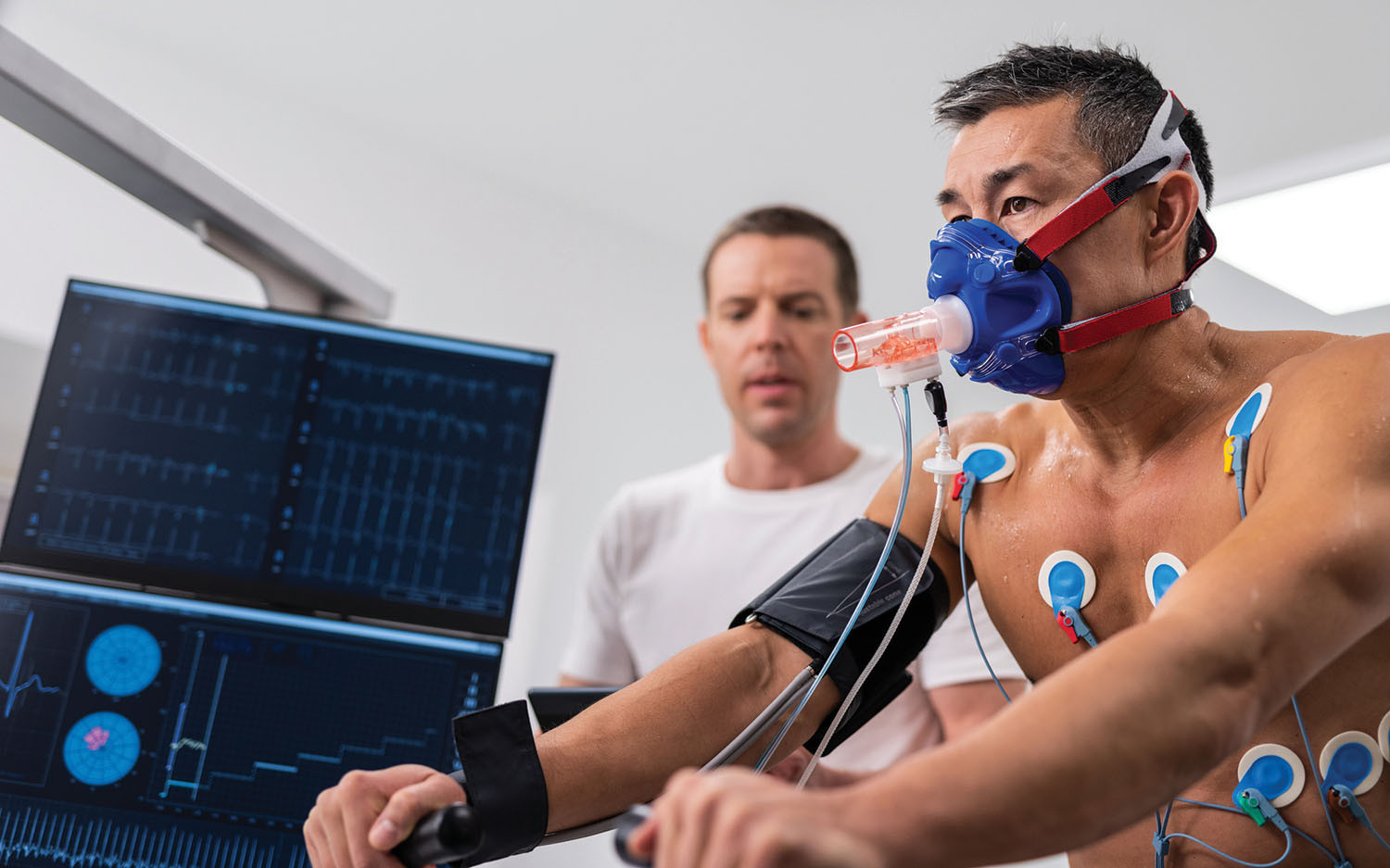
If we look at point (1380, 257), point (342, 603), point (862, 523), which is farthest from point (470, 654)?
point (1380, 257)

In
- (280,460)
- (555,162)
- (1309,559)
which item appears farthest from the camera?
(555,162)

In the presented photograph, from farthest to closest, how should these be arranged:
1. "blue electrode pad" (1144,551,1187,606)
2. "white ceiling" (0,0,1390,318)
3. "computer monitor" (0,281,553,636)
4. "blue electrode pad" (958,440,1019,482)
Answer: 1. "white ceiling" (0,0,1390,318)
2. "computer monitor" (0,281,553,636)
3. "blue electrode pad" (958,440,1019,482)
4. "blue electrode pad" (1144,551,1187,606)

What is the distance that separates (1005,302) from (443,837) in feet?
2.48

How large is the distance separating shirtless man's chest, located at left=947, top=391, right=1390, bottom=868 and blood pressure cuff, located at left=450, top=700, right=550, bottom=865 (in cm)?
59

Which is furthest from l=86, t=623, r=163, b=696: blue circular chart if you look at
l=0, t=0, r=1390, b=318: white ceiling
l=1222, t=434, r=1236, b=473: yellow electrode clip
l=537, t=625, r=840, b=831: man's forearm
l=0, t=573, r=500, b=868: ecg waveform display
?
l=0, t=0, r=1390, b=318: white ceiling

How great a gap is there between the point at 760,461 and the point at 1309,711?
4.68 ft

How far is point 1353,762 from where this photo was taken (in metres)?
0.99

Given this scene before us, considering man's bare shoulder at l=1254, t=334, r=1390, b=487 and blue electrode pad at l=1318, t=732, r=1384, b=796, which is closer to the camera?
man's bare shoulder at l=1254, t=334, r=1390, b=487

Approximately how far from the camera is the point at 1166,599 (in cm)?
75

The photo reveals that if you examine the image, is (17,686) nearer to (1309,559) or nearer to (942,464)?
(942,464)

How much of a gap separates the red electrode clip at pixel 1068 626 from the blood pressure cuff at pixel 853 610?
0.47ft

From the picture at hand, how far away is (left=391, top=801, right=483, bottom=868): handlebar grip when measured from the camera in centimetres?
84

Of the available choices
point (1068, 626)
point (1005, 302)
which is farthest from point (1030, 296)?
point (1068, 626)

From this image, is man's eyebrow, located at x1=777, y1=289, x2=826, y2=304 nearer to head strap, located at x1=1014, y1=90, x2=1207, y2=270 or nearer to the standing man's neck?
the standing man's neck
